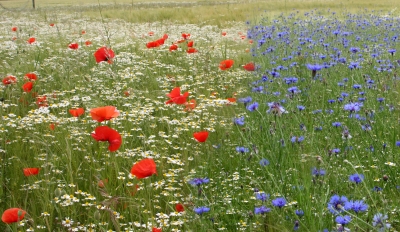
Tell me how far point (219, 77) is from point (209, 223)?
340 centimetres

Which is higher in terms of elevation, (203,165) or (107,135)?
(107,135)

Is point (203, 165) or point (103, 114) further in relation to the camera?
point (203, 165)

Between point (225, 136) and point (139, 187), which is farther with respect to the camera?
point (225, 136)

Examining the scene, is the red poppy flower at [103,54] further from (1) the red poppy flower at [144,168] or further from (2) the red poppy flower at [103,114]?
(1) the red poppy flower at [144,168]

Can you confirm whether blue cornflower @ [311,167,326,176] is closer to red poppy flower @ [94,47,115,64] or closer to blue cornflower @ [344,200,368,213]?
blue cornflower @ [344,200,368,213]

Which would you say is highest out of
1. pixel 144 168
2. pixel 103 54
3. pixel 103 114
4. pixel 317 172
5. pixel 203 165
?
pixel 103 54

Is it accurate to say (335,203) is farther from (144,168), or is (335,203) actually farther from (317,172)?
(144,168)

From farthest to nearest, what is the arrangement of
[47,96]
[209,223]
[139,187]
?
1. [47,96]
2. [139,187]
3. [209,223]

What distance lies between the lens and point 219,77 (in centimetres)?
517

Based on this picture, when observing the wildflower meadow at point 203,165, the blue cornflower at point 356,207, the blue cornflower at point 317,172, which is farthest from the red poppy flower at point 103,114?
the blue cornflower at point 356,207

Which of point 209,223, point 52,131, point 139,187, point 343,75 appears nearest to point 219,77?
point 343,75

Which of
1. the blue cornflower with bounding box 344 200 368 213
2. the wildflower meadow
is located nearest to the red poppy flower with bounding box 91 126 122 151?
the wildflower meadow

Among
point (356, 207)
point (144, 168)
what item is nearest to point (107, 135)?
point (144, 168)

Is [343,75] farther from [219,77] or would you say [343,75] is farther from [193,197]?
[193,197]
